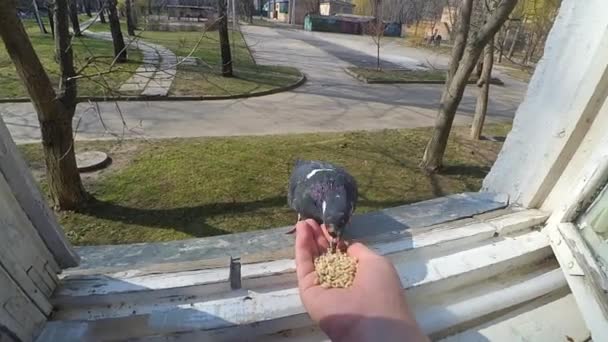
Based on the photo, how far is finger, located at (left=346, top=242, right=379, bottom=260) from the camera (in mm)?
778

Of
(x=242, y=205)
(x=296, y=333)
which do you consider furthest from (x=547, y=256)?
(x=242, y=205)

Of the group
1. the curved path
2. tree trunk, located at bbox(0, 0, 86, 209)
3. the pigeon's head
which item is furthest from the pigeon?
the curved path

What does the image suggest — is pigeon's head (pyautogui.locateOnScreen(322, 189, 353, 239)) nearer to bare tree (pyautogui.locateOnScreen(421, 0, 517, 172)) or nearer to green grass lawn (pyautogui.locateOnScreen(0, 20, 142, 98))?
bare tree (pyautogui.locateOnScreen(421, 0, 517, 172))

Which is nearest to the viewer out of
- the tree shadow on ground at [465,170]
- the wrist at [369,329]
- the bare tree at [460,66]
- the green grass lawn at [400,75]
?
the wrist at [369,329]

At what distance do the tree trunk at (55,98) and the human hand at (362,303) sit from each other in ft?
8.82

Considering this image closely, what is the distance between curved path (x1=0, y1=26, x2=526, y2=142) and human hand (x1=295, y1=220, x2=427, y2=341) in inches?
121

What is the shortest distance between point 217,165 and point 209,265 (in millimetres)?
3556

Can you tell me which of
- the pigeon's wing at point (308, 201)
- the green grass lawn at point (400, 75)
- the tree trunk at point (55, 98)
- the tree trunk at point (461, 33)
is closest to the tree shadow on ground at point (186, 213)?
the tree trunk at point (55, 98)

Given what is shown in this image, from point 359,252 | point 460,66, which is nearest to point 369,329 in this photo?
point 359,252

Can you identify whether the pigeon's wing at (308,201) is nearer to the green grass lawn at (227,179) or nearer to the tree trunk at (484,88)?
the green grass lawn at (227,179)

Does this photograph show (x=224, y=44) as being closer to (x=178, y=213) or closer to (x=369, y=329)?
(x=178, y=213)

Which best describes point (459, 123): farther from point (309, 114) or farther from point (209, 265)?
point (209, 265)

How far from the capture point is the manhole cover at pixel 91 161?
4.03 metres

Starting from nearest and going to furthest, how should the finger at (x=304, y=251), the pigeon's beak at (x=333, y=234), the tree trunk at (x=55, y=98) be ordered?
1. the finger at (x=304, y=251)
2. the pigeon's beak at (x=333, y=234)
3. the tree trunk at (x=55, y=98)
